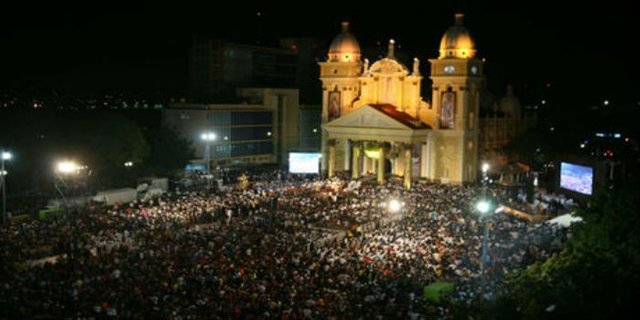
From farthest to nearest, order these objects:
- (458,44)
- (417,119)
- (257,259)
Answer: (417,119) < (458,44) < (257,259)

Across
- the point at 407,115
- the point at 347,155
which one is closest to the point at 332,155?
the point at 347,155

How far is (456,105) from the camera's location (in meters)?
59.6

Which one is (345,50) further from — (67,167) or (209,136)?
(67,167)

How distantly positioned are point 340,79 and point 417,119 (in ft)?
29.5

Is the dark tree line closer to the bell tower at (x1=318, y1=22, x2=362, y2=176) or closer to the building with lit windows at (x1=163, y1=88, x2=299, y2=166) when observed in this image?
the building with lit windows at (x1=163, y1=88, x2=299, y2=166)

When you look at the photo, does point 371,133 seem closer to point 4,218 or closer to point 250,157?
point 250,157

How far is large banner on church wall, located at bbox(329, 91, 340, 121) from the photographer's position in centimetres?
6631

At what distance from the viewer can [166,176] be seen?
5931 centimetres

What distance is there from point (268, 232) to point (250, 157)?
39.2 meters

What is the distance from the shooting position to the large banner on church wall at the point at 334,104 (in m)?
66.3

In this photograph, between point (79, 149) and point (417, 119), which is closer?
point (79, 149)

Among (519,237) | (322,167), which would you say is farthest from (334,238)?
(322,167)

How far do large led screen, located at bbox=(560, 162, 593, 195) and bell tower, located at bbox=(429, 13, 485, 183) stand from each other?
14.8 meters

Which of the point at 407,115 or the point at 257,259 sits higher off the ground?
the point at 407,115
